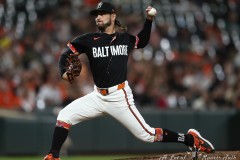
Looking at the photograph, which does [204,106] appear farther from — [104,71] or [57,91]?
[104,71]

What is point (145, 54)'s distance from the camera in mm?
14922

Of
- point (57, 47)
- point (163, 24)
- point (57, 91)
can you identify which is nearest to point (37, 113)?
point (57, 91)

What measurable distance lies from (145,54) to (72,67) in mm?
7765

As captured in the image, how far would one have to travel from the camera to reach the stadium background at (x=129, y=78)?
13016 mm

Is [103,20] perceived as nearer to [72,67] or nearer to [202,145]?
[72,67]

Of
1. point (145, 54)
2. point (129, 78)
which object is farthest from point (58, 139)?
point (145, 54)

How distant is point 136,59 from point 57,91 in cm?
219

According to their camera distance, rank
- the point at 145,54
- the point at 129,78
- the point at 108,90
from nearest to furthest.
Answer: the point at 108,90, the point at 129,78, the point at 145,54

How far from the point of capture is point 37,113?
42.8 ft

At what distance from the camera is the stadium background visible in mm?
13016

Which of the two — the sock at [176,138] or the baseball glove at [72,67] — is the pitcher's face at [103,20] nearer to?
the baseball glove at [72,67]

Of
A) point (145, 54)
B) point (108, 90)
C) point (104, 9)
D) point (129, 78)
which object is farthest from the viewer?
point (145, 54)

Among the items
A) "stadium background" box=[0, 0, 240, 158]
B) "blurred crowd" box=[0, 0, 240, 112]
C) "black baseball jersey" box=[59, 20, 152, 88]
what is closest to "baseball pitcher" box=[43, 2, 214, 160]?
"black baseball jersey" box=[59, 20, 152, 88]

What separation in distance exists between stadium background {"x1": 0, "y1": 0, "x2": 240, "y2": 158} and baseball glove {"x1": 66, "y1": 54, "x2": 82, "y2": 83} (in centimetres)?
565
